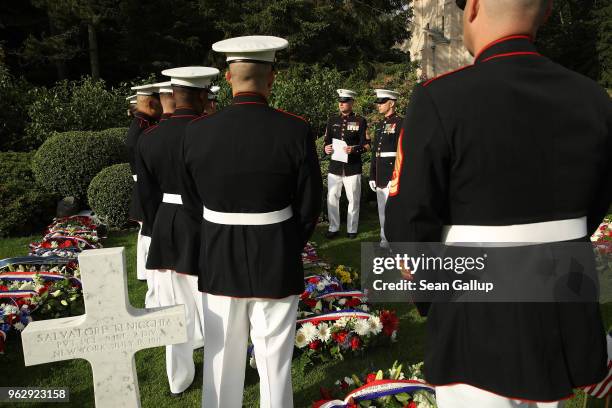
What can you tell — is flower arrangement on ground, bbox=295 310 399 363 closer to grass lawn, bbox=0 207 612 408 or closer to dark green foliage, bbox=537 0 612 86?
grass lawn, bbox=0 207 612 408

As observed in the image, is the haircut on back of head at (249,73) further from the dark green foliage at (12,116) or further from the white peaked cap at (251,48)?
the dark green foliage at (12,116)

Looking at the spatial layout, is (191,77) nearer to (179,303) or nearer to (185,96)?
(185,96)

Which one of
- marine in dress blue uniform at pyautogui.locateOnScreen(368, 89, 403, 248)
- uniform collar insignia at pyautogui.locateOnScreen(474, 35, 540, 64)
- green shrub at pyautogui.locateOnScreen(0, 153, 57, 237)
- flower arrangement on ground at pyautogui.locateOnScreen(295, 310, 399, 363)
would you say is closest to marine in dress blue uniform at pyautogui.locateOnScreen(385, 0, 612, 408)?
uniform collar insignia at pyautogui.locateOnScreen(474, 35, 540, 64)

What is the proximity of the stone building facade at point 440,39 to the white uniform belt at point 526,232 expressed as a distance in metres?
27.4

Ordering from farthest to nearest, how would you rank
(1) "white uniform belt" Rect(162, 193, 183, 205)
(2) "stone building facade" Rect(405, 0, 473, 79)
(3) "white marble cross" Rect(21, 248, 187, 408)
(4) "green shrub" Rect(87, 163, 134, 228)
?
(2) "stone building facade" Rect(405, 0, 473, 79) < (4) "green shrub" Rect(87, 163, 134, 228) < (1) "white uniform belt" Rect(162, 193, 183, 205) < (3) "white marble cross" Rect(21, 248, 187, 408)

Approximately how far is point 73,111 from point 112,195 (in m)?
5.58

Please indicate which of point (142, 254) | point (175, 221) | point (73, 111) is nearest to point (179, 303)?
point (175, 221)

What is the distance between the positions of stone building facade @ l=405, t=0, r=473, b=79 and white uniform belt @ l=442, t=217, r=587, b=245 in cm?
2741

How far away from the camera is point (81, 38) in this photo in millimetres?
22266

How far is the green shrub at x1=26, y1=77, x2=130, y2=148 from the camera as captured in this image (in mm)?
12094

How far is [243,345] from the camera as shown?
269 centimetres

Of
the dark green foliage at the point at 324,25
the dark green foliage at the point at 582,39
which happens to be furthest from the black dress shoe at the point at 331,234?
the dark green foliage at the point at 582,39

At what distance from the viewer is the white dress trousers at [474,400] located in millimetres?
1539

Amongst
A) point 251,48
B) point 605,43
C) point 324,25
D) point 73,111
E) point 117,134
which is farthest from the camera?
point 605,43
